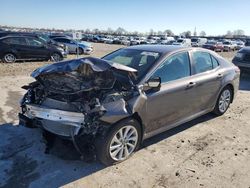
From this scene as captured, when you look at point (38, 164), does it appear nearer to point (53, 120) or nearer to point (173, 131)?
point (53, 120)

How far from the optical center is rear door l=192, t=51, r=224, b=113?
5.49m

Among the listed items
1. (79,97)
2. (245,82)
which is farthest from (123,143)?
(245,82)

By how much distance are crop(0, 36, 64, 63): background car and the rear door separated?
12.1m

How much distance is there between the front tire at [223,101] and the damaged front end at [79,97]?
286 centimetres

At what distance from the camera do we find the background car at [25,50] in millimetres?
15062

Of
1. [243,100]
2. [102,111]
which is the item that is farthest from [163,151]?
[243,100]

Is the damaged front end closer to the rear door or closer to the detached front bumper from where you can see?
the detached front bumper

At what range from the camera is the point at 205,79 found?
18.5 feet

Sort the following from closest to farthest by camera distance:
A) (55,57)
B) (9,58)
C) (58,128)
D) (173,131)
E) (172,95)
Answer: (58,128), (172,95), (173,131), (9,58), (55,57)

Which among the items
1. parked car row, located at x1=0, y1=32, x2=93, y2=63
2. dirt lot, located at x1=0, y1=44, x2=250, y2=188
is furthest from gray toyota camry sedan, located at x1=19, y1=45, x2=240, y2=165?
parked car row, located at x1=0, y1=32, x2=93, y2=63

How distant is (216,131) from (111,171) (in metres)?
2.67

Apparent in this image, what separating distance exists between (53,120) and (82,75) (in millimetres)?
823

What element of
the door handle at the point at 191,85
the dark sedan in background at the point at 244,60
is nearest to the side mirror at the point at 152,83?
the door handle at the point at 191,85

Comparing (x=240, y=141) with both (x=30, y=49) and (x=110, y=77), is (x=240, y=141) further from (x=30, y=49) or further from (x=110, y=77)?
(x=30, y=49)
